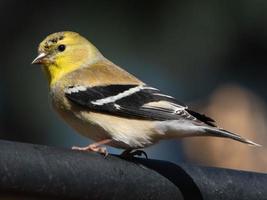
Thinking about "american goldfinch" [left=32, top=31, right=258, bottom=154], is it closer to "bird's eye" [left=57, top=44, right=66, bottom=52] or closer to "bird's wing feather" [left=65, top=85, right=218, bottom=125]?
"bird's wing feather" [left=65, top=85, right=218, bottom=125]

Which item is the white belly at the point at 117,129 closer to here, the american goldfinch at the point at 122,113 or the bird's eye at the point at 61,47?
the american goldfinch at the point at 122,113

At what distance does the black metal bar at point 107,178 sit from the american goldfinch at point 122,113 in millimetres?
856

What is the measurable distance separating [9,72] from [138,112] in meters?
4.43

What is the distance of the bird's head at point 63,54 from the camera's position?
593 centimetres

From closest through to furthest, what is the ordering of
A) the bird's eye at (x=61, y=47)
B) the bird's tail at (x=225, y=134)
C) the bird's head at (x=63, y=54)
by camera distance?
1. the bird's tail at (x=225, y=134)
2. the bird's head at (x=63, y=54)
3. the bird's eye at (x=61, y=47)

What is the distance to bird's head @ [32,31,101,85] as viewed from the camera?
5934 mm

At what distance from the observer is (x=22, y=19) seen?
934 cm

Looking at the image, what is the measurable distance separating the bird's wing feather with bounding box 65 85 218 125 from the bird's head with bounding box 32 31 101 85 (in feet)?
1.81

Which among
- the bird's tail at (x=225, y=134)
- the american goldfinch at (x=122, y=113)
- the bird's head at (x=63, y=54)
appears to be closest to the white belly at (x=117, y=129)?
the american goldfinch at (x=122, y=113)

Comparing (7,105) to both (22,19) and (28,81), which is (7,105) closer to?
(28,81)

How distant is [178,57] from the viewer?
8703 mm

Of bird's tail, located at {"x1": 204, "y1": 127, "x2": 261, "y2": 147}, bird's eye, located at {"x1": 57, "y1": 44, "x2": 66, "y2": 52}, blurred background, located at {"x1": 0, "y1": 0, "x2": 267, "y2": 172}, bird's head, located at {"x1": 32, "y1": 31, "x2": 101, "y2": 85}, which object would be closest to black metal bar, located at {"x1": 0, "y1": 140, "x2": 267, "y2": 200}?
bird's tail, located at {"x1": 204, "y1": 127, "x2": 261, "y2": 147}

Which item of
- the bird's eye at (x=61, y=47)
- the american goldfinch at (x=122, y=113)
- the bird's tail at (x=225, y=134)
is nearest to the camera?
the bird's tail at (x=225, y=134)

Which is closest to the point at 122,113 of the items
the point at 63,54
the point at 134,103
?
the point at 134,103
